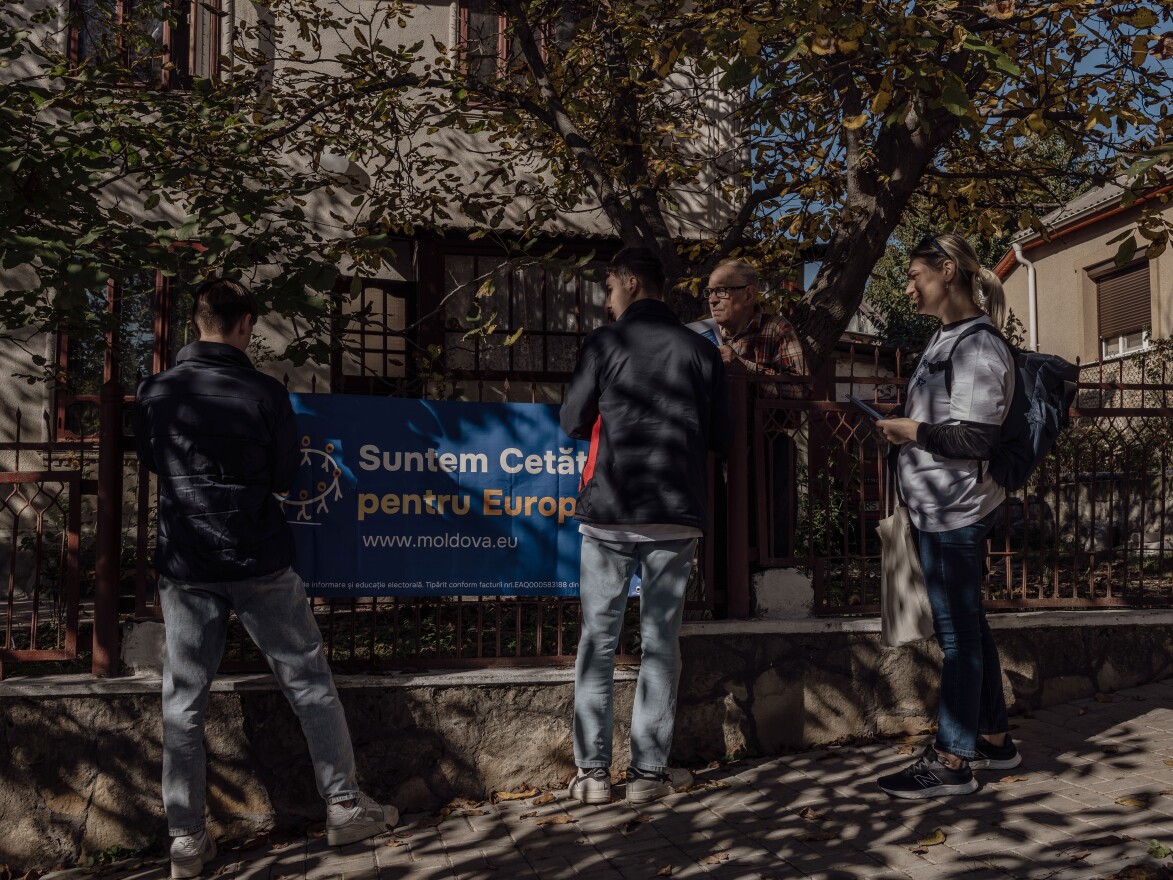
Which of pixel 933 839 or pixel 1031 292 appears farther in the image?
pixel 1031 292

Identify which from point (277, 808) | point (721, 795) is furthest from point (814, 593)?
point (277, 808)

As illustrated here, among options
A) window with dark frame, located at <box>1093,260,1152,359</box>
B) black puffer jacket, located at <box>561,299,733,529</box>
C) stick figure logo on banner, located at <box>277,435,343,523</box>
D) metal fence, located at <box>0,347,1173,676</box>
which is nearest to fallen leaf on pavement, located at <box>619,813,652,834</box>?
metal fence, located at <box>0,347,1173,676</box>

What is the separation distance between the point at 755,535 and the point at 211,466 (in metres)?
2.64

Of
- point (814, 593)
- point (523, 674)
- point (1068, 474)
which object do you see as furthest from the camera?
point (1068, 474)

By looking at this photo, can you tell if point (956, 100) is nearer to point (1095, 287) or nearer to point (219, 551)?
point (219, 551)

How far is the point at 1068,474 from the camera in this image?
5.93m

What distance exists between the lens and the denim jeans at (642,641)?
13.9ft

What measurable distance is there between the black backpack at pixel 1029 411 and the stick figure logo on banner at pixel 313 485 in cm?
266

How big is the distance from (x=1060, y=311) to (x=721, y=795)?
17823mm

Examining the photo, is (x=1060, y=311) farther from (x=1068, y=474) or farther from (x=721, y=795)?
(x=721, y=795)

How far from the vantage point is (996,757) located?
4.43m

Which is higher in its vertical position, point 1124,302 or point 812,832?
point 1124,302

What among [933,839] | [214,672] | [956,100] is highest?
[956,100]

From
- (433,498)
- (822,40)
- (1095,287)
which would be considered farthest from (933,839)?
(1095,287)
